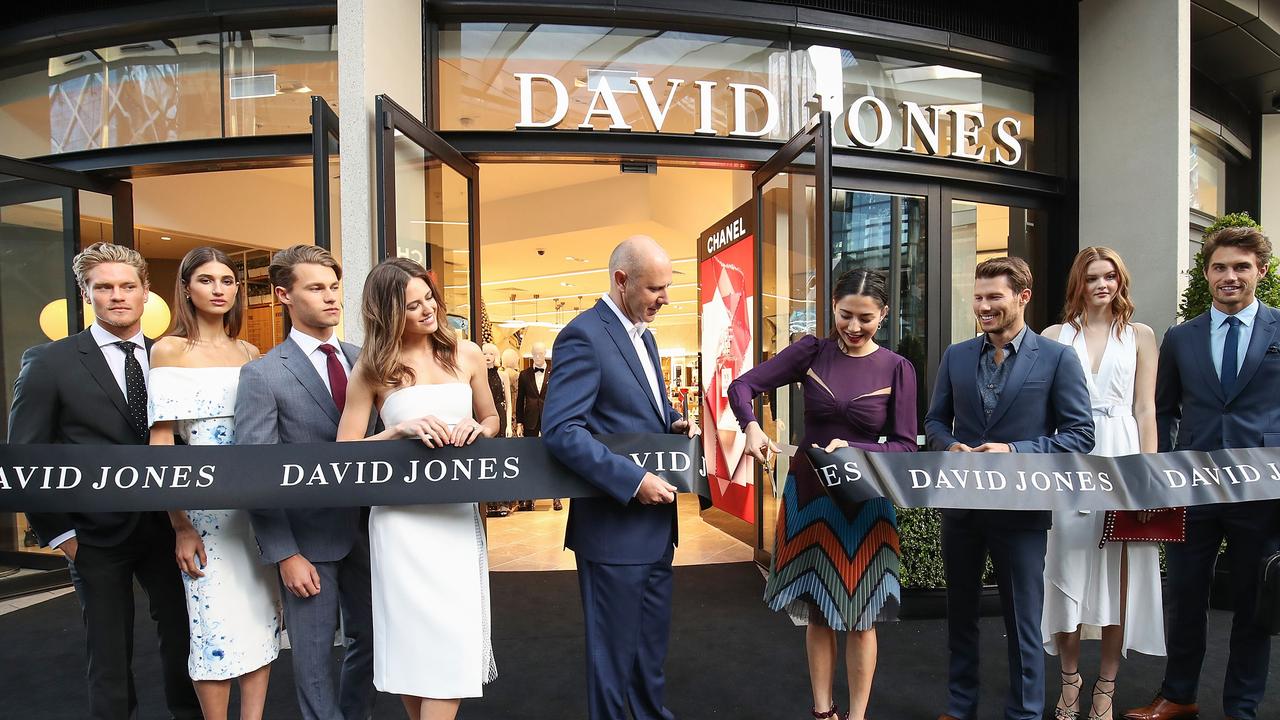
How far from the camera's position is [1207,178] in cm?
735

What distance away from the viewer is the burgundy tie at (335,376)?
2273mm

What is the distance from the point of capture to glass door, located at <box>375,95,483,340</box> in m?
3.96

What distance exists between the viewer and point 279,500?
2082mm

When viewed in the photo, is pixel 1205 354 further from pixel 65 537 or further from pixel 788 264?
pixel 65 537

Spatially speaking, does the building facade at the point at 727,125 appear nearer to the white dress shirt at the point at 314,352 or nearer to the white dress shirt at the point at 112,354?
the white dress shirt at the point at 112,354

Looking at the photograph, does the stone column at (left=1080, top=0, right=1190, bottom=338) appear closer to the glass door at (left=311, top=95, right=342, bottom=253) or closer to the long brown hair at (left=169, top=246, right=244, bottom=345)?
the glass door at (left=311, top=95, right=342, bottom=253)

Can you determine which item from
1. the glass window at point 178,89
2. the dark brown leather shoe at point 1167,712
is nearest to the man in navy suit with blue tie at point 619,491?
the dark brown leather shoe at point 1167,712

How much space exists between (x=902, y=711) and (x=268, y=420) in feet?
9.40

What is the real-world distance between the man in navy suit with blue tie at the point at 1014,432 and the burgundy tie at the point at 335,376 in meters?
2.24

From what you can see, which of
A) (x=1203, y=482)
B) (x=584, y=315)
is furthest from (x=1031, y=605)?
(x=584, y=315)

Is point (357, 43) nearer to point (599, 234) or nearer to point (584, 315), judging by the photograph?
point (584, 315)

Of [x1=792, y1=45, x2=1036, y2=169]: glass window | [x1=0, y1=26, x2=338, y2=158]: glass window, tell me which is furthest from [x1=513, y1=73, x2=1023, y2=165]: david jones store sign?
[x1=0, y1=26, x2=338, y2=158]: glass window

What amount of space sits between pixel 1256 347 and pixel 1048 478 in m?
1.15

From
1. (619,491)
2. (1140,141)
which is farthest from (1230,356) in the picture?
(1140,141)
